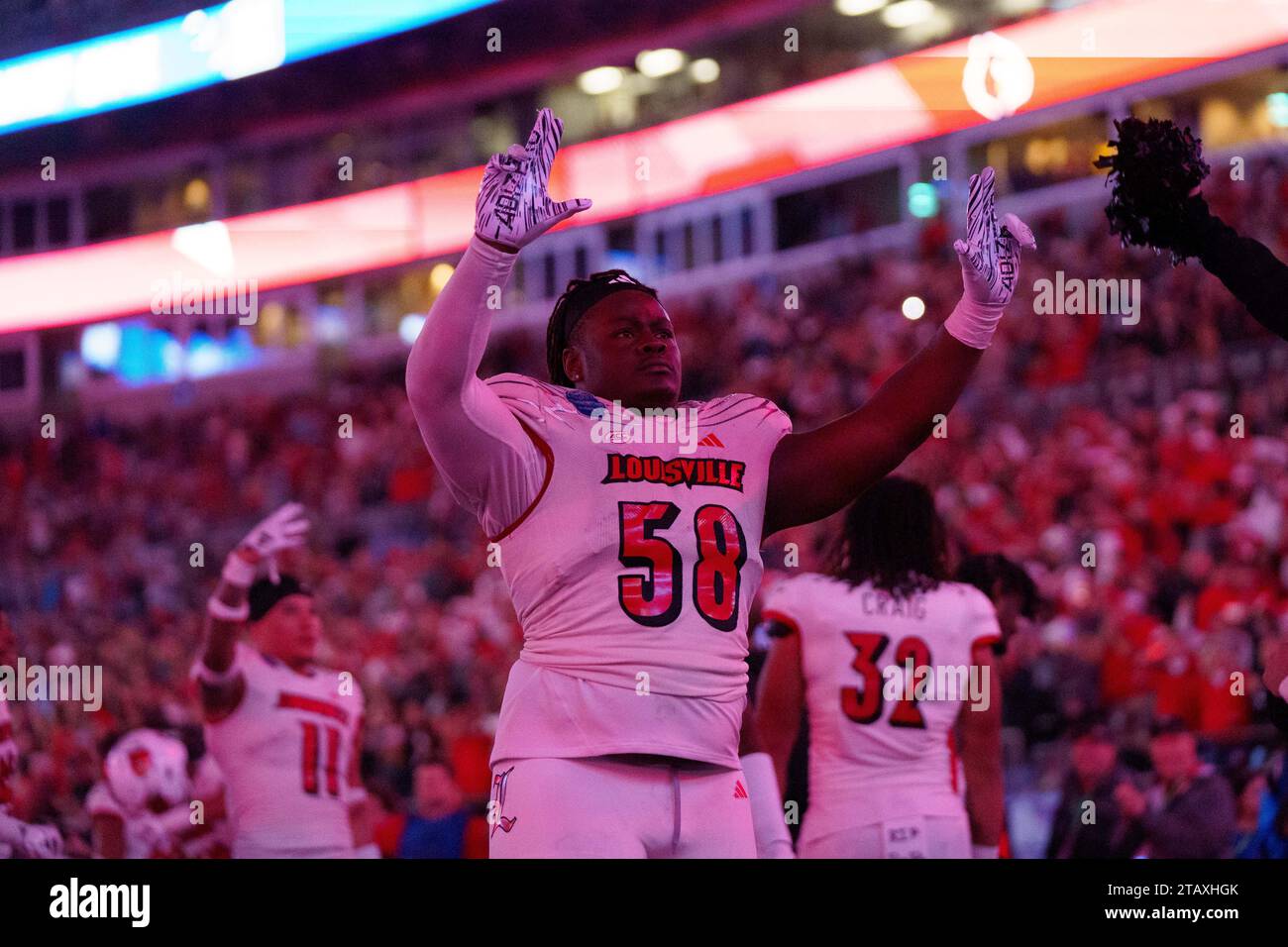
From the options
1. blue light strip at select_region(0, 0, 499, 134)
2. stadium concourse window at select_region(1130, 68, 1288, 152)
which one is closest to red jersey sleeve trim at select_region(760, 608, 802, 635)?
blue light strip at select_region(0, 0, 499, 134)

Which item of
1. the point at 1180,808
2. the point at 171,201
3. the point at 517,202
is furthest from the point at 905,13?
the point at 517,202

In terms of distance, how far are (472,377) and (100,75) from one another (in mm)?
7960

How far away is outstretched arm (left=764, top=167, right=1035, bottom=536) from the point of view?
301 cm

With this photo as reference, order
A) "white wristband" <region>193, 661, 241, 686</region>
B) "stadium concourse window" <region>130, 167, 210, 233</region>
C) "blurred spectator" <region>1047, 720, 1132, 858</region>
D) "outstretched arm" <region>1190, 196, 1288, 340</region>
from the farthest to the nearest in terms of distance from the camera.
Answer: "stadium concourse window" <region>130, 167, 210, 233</region>, "blurred spectator" <region>1047, 720, 1132, 858</region>, "white wristband" <region>193, 661, 241, 686</region>, "outstretched arm" <region>1190, 196, 1288, 340</region>

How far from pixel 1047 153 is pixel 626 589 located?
11129mm

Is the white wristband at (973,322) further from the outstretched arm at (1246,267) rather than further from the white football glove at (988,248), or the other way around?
the outstretched arm at (1246,267)

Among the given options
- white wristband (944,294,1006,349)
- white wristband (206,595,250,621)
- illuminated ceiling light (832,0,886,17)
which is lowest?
white wristband (206,595,250,621)

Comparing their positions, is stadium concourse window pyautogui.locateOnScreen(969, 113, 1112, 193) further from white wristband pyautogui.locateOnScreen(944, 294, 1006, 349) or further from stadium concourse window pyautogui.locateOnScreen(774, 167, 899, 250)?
white wristband pyautogui.locateOnScreen(944, 294, 1006, 349)

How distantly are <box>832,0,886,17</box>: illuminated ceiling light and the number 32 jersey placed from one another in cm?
1183

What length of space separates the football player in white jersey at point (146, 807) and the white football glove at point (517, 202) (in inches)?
141

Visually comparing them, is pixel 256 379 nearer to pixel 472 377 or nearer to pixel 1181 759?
pixel 1181 759

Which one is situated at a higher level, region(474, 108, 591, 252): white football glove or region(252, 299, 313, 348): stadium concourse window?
region(252, 299, 313, 348): stadium concourse window
